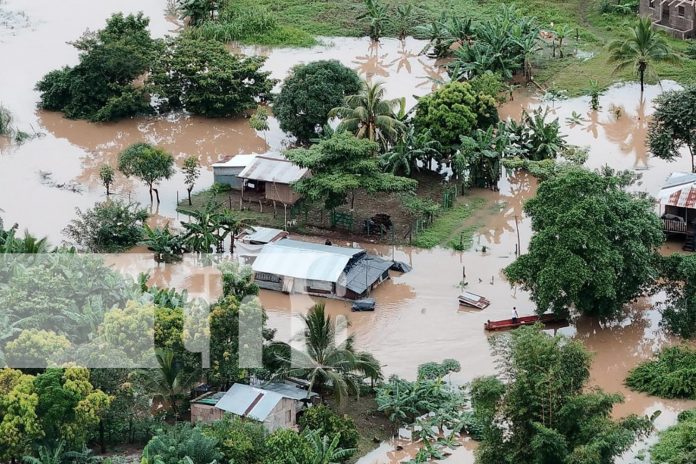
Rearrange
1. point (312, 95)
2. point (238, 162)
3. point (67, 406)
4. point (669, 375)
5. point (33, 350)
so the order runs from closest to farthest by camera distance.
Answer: point (67, 406), point (33, 350), point (669, 375), point (238, 162), point (312, 95)

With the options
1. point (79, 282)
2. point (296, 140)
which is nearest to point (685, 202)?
point (296, 140)

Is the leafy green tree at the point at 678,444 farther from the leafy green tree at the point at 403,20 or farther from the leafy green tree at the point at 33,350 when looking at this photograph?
the leafy green tree at the point at 403,20

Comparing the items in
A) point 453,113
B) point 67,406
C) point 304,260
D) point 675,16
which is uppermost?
point 675,16

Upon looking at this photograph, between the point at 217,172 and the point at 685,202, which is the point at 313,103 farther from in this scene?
the point at 685,202

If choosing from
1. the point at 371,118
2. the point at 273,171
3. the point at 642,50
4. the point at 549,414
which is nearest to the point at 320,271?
the point at 273,171

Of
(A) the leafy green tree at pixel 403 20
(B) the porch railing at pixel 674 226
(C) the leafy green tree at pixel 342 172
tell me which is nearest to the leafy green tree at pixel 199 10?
(A) the leafy green tree at pixel 403 20

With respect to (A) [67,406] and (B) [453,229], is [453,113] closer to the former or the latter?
(B) [453,229]

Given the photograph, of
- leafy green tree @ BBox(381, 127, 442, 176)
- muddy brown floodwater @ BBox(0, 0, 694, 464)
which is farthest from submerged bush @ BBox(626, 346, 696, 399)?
leafy green tree @ BBox(381, 127, 442, 176)

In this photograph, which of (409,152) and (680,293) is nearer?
(680,293)
